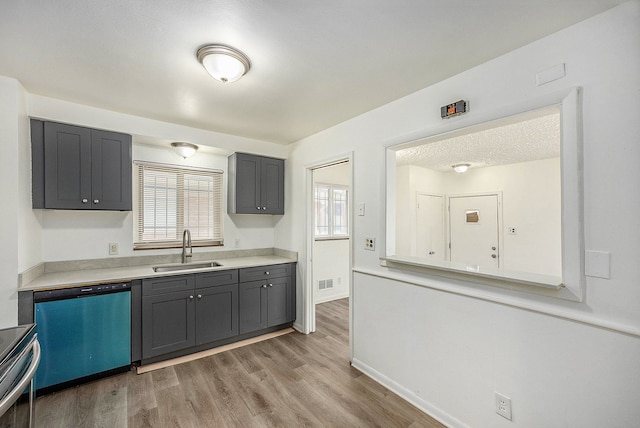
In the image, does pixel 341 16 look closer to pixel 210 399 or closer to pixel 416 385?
pixel 416 385

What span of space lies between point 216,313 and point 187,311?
Answer: 0.99 ft

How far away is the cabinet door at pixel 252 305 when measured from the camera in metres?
3.21

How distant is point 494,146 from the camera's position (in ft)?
11.0

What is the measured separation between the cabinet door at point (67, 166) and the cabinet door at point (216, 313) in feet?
4.70

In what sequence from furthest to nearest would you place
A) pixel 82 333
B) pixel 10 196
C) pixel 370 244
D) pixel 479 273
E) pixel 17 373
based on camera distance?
1. pixel 370 244
2. pixel 82 333
3. pixel 10 196
4. pixel 479 273
5. pixel 17 373

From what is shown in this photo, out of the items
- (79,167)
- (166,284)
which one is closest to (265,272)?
(166,284)

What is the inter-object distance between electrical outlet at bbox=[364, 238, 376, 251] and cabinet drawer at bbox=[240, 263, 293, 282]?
131cm

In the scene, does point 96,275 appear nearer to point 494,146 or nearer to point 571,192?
point 571,192

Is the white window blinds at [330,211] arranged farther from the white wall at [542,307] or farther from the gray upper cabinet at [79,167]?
the gray upper cabinet at [79,167]

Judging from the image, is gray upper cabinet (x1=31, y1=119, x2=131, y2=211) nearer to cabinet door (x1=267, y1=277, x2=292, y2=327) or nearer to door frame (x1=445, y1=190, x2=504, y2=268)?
cabinet door (x1=267, y1=277, x2=292, y2=327)

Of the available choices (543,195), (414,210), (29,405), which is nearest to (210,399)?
(29,405)

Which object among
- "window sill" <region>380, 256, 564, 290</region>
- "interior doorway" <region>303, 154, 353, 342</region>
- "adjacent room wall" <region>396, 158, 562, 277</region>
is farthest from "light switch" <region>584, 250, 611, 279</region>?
"interior doorway" <region>303, 154, 353, 342</region>

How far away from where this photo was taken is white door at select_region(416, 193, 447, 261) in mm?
4952

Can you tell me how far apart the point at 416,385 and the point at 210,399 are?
1.68 meters
